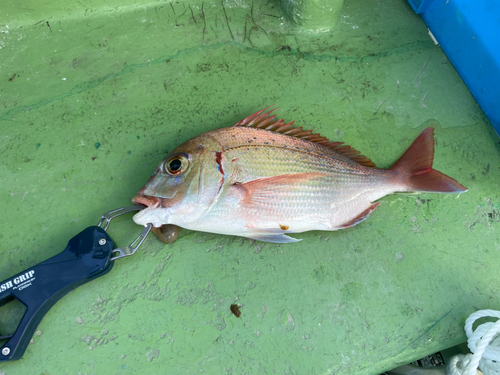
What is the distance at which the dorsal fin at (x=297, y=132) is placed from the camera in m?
1.73

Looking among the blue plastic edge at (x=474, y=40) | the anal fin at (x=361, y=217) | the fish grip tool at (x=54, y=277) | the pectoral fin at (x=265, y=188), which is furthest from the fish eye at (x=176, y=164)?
the blue plastic edge at (x=474, y=40)

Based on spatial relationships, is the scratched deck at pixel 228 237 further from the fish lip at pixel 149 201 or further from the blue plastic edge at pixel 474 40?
the fish lip at pixel 149 201

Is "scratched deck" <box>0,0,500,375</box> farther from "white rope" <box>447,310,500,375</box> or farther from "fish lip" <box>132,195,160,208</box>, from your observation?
"fish lip" <box>132,195,160,208</box>

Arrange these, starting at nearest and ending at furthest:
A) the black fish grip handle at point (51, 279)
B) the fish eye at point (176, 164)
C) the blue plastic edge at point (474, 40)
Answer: the black fish grip handle at point (51, 279) → the fish eye at point (176, 164) → the blue plastic edge at point (474, 40)

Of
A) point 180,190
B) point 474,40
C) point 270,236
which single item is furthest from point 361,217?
point 474,40

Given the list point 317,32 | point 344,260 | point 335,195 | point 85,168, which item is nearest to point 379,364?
point 344,260

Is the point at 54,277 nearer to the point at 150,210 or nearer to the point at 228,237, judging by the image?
the point at 150,210

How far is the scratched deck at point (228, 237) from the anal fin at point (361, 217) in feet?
0.36

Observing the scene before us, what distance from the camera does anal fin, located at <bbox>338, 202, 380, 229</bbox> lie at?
169 centimetres

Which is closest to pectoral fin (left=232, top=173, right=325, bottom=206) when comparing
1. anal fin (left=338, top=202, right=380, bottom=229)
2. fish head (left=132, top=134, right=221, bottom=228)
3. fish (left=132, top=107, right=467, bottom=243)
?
fish (left=132, top=107, right=467, bottom=243)

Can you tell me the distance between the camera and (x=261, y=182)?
1.54 metres

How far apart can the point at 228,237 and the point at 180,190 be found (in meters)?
0.41

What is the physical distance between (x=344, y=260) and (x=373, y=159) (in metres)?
0.69

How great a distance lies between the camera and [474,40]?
210 centimetres
